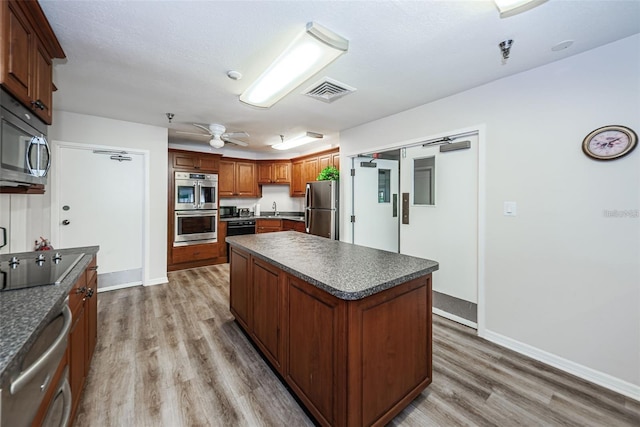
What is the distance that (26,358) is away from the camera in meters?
0.80

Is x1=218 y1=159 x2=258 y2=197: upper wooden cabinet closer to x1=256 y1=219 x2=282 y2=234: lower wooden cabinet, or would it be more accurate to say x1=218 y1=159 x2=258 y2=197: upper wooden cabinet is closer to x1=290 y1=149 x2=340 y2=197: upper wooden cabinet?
x1=256 y1=219 x2=282 y2=234: lower wooden cabinet

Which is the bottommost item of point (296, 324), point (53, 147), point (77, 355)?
point (77, 355)

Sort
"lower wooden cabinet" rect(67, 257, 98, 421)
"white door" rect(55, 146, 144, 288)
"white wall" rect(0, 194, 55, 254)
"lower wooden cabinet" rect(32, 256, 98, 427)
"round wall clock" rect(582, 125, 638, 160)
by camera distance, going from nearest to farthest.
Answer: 1. "lower wooden cabinet" rect(32, 256, 98, 427)
2. "lower wooden cabinet" rect(67, 257, 98, 421)
3. "round wall clock" rect(582, 125, 638, 160)
4. "white wall" rect(0, 194, 55, 254)
5. "white door" rect(55, 146, 144, 288)

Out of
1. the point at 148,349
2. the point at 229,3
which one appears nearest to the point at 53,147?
the point at 148,349

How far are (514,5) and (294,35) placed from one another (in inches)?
50.1

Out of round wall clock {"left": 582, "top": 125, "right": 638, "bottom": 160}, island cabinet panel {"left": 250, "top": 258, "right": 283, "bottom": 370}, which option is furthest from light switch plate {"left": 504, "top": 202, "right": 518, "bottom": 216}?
island cabinet panel {"left": 250, "top": 258, "right": 283, "bottom": 370}

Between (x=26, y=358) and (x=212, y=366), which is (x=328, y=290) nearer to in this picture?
(x=26, y=358)

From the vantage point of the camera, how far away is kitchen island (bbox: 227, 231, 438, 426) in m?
1.27

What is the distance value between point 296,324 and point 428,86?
245 centimetres

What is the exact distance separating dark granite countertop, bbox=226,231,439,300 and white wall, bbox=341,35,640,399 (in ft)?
3.94

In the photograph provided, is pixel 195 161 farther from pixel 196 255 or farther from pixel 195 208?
pixel 196 255

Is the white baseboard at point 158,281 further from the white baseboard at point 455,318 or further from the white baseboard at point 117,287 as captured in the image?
the white baseboard at point 455,318

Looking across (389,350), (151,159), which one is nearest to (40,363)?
(389,350)

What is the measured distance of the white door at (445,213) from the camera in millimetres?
2652
